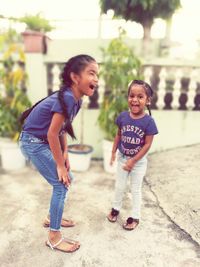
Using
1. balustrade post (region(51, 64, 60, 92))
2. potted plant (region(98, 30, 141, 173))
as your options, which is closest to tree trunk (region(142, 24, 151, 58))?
potted plant (region(98, 30, 141, 173))

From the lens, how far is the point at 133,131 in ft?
8.93

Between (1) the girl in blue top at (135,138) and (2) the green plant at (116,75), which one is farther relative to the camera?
(2) the green plant at (116,75)

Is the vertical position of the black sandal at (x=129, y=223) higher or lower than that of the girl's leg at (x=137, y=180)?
lower

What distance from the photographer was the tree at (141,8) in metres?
6.30

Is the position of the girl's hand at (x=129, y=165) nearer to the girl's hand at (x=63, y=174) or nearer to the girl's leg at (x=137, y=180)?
the girl's leg at (x=137, y=180)

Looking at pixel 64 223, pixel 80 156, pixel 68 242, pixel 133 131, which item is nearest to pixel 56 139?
pixel 133 131

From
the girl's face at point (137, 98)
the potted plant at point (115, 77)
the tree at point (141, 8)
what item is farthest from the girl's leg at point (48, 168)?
the tree at point (141, 8)

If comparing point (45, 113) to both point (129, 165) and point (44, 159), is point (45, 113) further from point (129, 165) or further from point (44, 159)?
point (129, 165)

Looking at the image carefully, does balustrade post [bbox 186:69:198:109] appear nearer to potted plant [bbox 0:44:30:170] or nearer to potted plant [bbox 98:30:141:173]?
potted plant [bbox 98:30:141:173]

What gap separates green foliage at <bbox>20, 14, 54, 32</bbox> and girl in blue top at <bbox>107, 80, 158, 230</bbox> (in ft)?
28.3

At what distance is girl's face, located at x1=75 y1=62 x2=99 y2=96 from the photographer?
7.25ft

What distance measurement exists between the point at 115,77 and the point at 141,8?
293cm

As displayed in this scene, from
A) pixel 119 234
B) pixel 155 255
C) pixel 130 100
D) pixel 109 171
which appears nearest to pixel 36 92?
pixel 109 171

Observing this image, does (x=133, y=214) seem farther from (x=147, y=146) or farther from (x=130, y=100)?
(x=130, y=100)
